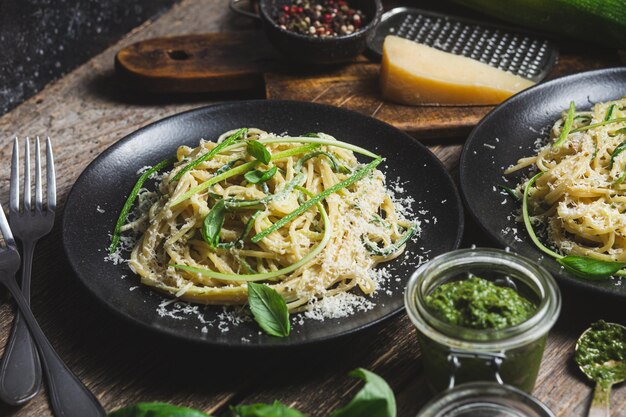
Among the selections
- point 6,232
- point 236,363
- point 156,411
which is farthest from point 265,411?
point 6,232

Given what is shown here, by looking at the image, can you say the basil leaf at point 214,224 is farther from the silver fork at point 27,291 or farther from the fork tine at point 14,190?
the fork tine at point 14,190

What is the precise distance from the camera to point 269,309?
118 inches

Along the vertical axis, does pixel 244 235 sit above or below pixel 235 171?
below

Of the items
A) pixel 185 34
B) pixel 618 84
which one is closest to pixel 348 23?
pixel 185 34

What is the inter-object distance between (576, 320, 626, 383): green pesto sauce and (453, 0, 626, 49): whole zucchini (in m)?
2.49

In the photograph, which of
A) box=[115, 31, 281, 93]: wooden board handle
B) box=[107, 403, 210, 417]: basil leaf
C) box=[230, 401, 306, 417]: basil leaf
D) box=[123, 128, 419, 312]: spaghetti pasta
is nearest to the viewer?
box=[230, 401, 306, 417]: basil leaf

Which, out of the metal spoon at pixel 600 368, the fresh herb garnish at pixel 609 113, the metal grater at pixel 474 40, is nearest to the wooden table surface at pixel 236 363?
the metal spoon at pixel 600 368

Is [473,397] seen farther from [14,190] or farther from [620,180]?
[14,190]

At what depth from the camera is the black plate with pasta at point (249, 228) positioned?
3.06 m

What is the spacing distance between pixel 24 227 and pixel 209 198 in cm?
87

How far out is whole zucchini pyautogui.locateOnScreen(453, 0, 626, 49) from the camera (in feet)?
16.1

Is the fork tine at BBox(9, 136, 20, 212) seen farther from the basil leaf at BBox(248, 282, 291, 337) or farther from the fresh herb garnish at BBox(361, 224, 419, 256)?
the fresh herb garnish at BBox(361, 224, 419, 256)

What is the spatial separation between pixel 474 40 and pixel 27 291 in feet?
10.1

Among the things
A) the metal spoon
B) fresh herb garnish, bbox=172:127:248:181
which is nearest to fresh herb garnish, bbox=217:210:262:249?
fresh herb garnish, bbox=172:127:248:181
